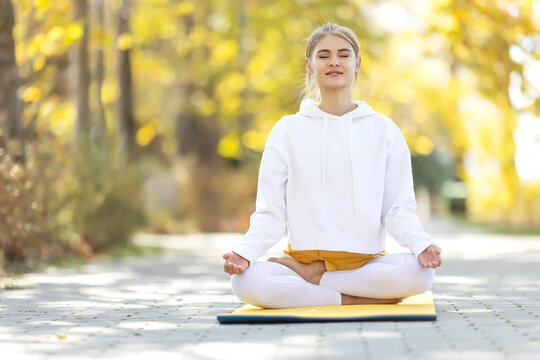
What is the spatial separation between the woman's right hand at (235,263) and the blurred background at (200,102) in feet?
7.68

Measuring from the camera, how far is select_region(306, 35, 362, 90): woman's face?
6.78 meters

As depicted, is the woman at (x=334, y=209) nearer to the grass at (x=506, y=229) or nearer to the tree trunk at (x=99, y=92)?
the tree trunk at (x=99, y=92)

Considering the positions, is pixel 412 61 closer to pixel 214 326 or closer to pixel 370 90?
pixel 370 90

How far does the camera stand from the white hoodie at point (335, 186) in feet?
21.4

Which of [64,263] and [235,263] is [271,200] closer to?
[235,263]

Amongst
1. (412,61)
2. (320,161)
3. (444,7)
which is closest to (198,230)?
(444,7)

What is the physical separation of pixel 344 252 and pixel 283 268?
0.42 m

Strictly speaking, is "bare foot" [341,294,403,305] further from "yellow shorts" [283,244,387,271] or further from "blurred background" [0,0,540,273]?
"blurred background" [0,0,540,273]

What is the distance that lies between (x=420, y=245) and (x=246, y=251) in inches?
43.8

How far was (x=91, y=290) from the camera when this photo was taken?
9109 millimetres

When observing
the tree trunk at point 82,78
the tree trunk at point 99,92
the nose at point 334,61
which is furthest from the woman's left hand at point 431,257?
the tree trunk at point 99,92

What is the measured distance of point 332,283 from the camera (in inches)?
258

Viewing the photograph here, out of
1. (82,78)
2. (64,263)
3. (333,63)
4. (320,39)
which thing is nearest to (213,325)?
(333,63)

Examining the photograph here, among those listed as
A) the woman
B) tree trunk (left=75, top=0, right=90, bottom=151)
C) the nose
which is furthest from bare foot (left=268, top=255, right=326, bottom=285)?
tree trunk (left=75, top=0, right=90, bottom=151)
